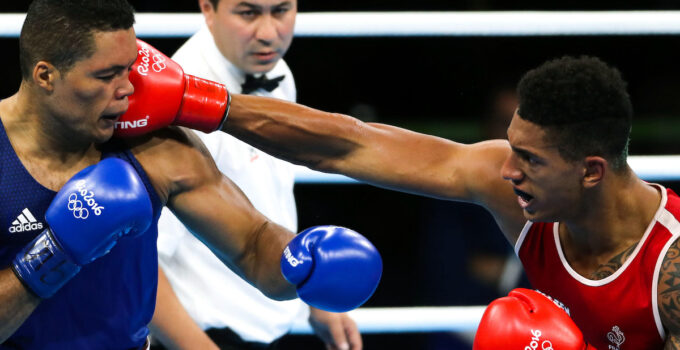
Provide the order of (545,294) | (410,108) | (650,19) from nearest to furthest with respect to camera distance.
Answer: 1. (545,294)
2. (650,19)
3. (410,108)

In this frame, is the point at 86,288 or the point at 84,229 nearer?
the point at 84,229

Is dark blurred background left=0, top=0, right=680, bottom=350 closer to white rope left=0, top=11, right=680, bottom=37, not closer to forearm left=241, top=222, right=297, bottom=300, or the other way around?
white rope left=0, top=11, right=680, bottom=37

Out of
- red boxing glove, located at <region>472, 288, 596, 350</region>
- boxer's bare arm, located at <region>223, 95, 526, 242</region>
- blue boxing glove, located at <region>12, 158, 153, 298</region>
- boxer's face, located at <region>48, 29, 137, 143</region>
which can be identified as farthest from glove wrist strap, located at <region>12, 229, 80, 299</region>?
red boxing glove, located at <region>472, 288, 596, 350</region>

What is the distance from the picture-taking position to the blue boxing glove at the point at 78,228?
5.74ft

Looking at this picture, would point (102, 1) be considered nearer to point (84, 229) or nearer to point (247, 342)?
point (84, 229)

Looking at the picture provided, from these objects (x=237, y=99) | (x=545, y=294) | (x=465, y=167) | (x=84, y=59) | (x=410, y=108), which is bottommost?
(x=410, y=108)

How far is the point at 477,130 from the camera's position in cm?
471

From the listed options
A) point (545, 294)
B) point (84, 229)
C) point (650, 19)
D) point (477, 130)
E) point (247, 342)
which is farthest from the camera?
point (477, 130)

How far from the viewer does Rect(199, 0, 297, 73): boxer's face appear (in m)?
2.47

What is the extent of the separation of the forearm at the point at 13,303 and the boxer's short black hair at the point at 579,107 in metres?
1.06

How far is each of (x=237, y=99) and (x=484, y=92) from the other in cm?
283

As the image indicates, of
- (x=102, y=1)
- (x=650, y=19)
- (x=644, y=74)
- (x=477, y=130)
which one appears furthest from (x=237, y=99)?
(x=644, y=74)

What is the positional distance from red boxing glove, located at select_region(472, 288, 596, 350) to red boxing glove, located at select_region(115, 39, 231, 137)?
736 mm

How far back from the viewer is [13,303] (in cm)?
176
